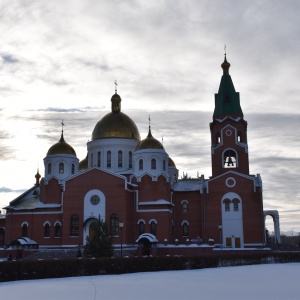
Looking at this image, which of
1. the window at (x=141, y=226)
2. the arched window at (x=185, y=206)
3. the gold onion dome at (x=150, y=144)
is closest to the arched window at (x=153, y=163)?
the gold onion dome at (x=150, y=144)

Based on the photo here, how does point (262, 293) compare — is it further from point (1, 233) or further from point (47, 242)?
point (1, 233)

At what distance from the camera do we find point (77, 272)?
2477 centimetres

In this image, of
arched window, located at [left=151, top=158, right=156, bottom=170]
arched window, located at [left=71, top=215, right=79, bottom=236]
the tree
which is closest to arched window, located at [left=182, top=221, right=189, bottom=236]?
arched window, located at [left=151, top=158, right=156, bottom=170]

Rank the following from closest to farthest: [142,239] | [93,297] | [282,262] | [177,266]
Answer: [93,297], [177,266], [282,262], [142,239]

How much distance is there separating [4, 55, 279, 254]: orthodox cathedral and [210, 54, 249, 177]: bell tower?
0.11m

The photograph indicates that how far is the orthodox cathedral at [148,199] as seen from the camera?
4641 centimetres

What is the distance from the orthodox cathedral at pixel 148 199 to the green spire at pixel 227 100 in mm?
115

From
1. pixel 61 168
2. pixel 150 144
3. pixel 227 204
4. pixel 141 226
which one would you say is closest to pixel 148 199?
pixel 141 226

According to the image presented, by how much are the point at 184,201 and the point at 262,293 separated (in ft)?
112

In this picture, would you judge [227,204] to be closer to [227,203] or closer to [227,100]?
[227,203]

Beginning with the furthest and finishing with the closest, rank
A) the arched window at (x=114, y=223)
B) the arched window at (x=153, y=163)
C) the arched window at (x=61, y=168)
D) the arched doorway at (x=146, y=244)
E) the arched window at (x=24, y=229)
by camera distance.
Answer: the arched window at (x=61, y=168) < the arched window at (x=24, y=229) < the arched window at (x=153, y=163) < the arched window at (x=114, y=223) < the arched doorway at (x=146, y=244)

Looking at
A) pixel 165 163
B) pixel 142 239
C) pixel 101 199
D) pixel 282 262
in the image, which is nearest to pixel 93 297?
pixel 282 262

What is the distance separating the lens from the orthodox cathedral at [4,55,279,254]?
46.4 meters

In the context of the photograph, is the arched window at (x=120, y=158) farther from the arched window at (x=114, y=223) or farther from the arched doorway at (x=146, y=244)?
the arched doorway at (x=146, y=244)
